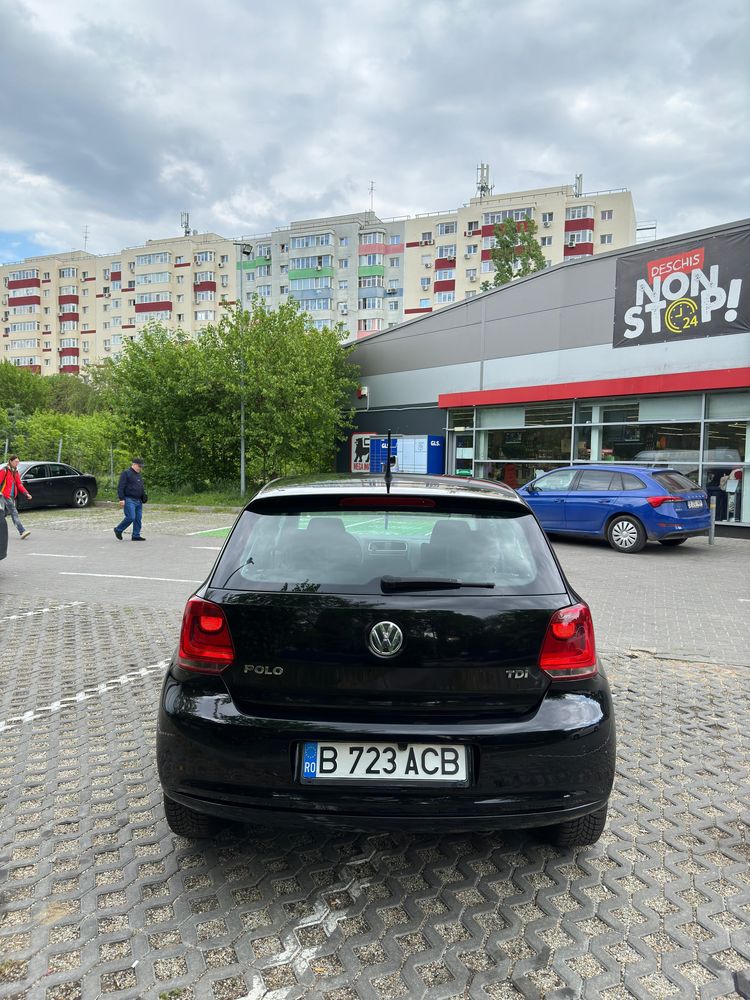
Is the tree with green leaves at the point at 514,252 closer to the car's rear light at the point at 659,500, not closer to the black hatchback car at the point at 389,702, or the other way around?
the car's rear light at the point at 659,500

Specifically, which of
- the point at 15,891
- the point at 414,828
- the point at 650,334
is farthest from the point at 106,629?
the point at 650,334

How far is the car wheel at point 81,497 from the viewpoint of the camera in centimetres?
2152

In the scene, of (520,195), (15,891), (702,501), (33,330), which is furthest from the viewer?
(33,330)

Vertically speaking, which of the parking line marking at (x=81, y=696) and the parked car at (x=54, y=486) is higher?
the parked car at (x=54, y=486)

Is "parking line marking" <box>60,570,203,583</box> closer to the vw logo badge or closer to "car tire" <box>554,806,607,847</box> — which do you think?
"car tire" <box>554,806,607,847</box>

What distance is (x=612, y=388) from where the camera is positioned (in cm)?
1689

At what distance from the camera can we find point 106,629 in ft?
21.9

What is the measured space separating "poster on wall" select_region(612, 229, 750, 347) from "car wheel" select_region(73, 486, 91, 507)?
16.6 m

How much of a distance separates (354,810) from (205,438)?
2432 cm

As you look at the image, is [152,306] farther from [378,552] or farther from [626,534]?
[378,552]

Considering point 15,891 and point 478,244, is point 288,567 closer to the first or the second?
point 15,891

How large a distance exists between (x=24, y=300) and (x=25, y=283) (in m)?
2.34

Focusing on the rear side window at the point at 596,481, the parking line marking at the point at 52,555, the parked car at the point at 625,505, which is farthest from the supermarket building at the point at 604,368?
the parking line marking at the point at 52,555

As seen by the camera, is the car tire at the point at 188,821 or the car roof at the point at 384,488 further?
the car roof at the point at 384,488
